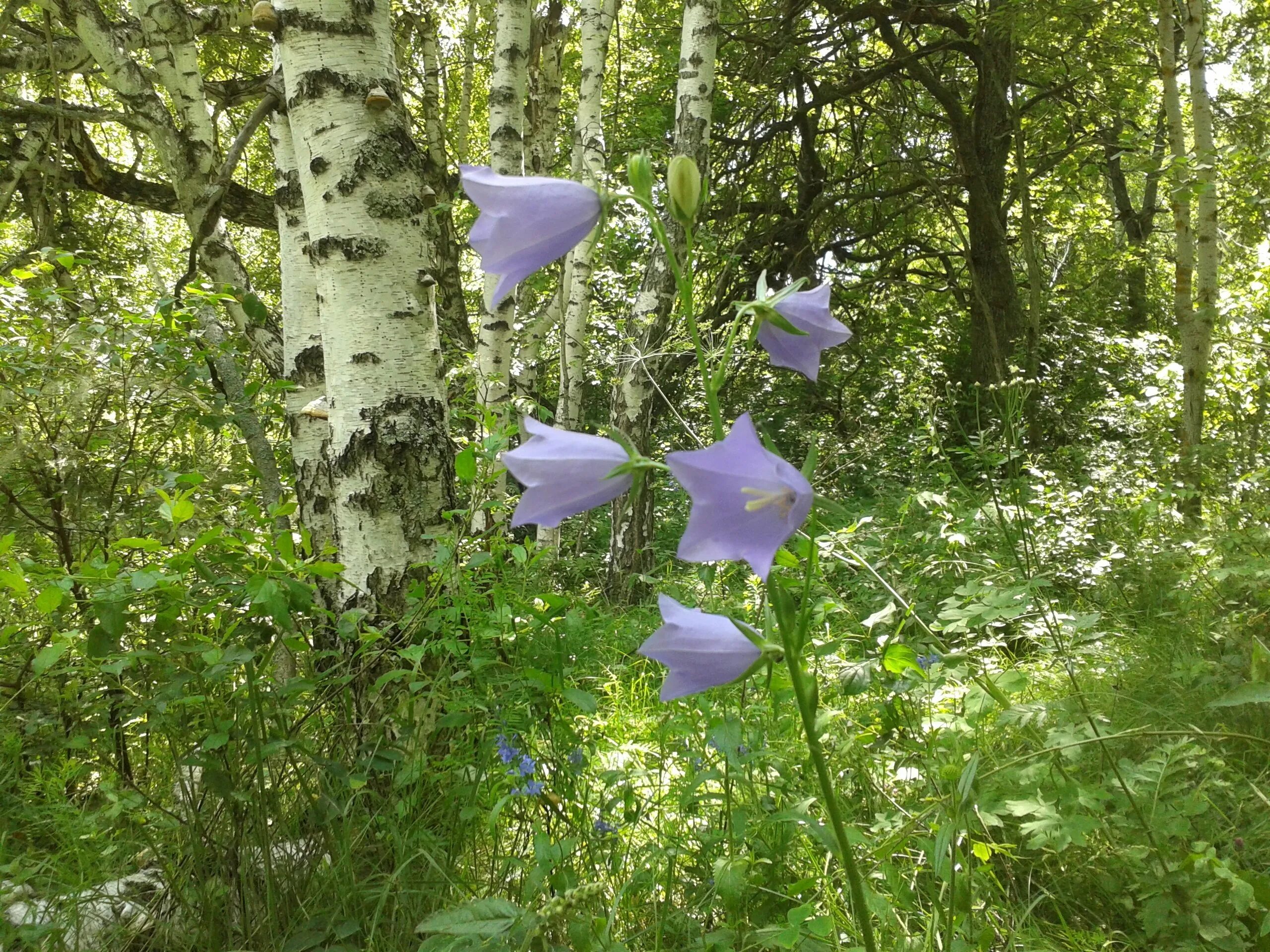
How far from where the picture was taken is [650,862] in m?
1.55

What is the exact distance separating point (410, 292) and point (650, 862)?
1.44 m

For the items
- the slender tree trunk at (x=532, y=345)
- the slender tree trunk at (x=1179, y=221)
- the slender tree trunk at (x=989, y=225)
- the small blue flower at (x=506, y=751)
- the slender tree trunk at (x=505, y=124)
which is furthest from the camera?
the slender tree trunk at (x=989, y=225)

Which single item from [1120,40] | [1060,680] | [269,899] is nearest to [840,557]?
[269,899]

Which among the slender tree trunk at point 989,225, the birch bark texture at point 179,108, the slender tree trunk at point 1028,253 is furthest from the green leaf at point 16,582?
the slender tree trunk at point 989,225

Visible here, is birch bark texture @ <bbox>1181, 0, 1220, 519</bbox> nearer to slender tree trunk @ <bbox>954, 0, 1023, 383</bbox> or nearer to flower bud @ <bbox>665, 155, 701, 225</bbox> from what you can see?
slender tree trunk @ <bbox>954, 0, 1023, 383</bbox>

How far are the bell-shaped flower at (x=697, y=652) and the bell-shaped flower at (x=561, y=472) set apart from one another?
0.14m

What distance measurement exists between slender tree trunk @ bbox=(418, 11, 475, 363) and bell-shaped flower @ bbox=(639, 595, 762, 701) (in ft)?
12.0

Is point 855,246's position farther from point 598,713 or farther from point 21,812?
point 21,812

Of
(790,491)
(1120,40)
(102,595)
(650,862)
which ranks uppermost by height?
(1120,40)

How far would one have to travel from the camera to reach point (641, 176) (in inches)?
33.3

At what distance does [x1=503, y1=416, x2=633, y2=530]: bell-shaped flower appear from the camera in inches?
32.6

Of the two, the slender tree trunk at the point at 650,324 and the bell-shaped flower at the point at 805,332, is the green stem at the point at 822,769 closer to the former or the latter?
the bell-shaped flower at the point at 805,332

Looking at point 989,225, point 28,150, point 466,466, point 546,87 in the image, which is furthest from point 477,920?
point 989,225

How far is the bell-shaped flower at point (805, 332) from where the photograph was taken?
0.92 meters
